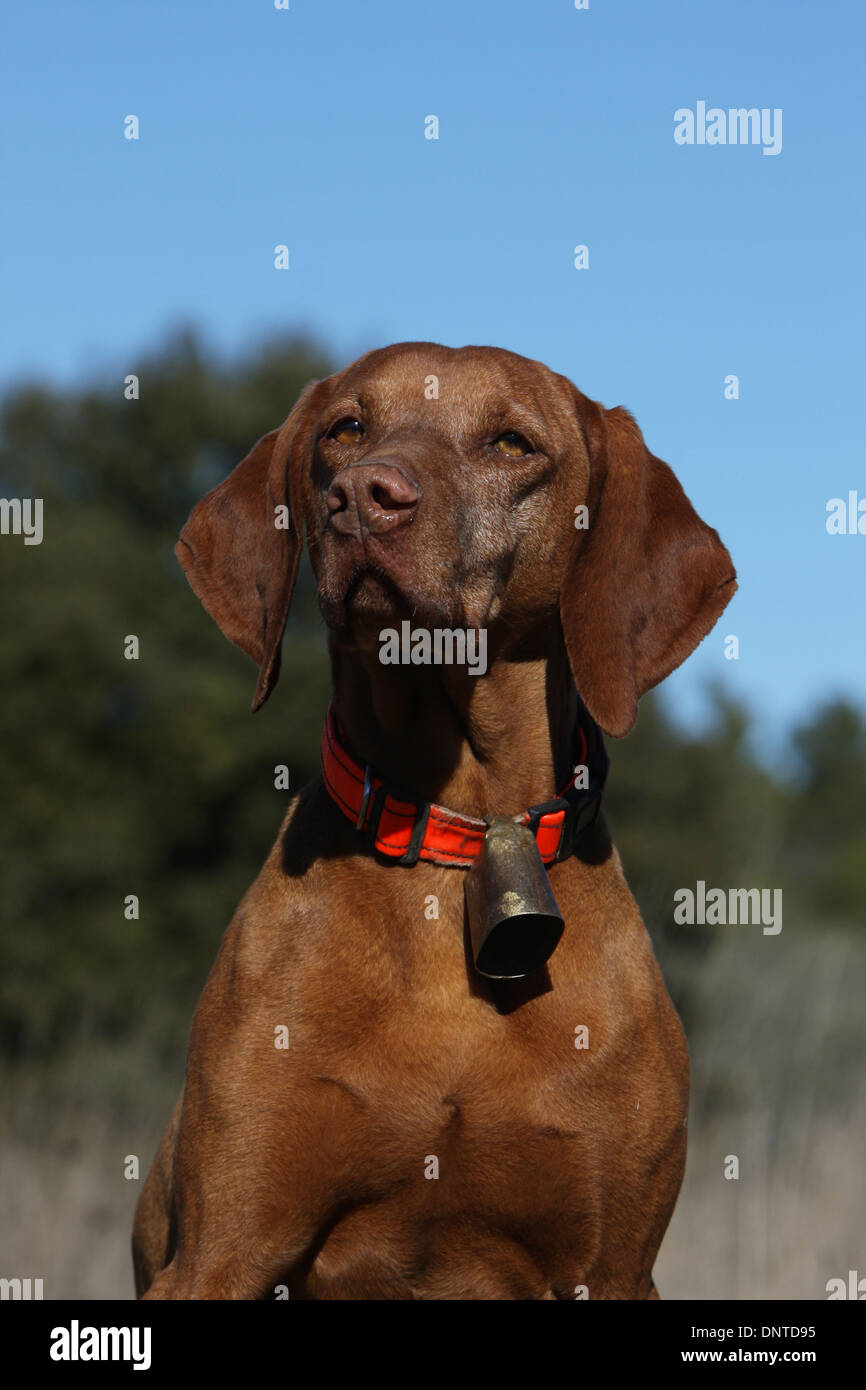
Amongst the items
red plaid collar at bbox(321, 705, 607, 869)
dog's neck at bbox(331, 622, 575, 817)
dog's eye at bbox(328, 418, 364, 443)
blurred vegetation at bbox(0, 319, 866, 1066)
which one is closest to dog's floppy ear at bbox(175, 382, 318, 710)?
dog's eye at bbox(328, 418, 364, 443)

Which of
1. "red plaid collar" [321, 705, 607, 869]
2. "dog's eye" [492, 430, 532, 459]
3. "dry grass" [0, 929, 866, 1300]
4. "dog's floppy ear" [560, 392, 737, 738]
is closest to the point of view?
"red plaid collar" [321, 705, 607, 869]

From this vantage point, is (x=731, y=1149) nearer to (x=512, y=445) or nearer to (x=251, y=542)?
(x=251, y=542)

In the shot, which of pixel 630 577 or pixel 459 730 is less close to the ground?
pixel 630 577

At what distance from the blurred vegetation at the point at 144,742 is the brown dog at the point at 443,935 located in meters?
14.5

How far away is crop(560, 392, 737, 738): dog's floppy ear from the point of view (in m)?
4.08

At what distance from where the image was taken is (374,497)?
142 inches

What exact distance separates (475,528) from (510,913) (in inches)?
38.3

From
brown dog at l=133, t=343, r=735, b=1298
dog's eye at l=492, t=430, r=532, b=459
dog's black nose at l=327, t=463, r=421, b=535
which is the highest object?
dog's eye at l=492, t=430, r=532, b=459

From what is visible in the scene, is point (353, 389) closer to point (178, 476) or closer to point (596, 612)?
point (596, 612)

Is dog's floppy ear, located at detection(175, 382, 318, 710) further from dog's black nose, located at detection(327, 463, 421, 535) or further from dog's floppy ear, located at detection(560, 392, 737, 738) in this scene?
dog's floppy ear, located at detection(560, 392, 737, 738)

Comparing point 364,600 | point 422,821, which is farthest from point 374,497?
point 422,821

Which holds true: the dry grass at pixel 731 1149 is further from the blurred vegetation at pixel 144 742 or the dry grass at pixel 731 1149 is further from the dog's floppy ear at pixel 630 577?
the dog's floppy ear at pixel 630 577

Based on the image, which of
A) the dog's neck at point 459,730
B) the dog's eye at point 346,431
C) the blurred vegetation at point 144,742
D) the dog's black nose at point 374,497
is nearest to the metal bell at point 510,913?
the dog's neck at point 459,730
